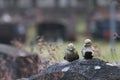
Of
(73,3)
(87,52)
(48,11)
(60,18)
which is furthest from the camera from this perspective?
(73,3)

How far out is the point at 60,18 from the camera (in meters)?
34.3

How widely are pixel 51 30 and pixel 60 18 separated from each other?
5118 millimetres

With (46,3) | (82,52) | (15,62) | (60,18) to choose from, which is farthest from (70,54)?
(46,3)

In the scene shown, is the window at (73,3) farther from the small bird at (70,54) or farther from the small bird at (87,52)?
the small bird at (87,52)

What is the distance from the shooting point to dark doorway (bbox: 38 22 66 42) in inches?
1113

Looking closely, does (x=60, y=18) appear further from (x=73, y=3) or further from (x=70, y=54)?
(x=70, y=54)

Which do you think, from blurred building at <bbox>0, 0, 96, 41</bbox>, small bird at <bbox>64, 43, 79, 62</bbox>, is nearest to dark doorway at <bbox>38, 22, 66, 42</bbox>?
blurred building at <bbox>0, 0, 96, 41</bbox>

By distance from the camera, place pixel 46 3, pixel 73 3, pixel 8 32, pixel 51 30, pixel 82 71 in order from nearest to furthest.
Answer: pixel 82 71
pixel 8 32
pixel 51 30
pixel 73 3
pixel 46 3

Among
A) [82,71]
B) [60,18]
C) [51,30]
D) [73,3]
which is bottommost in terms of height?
[82,71]

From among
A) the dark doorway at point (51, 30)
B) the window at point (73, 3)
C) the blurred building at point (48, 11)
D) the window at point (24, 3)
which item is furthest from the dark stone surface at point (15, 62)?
the window at point (73, 3)

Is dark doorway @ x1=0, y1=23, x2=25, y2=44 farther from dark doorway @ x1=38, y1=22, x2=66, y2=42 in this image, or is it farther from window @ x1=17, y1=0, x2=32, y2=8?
window @ x1=17, y1=0, x2=32, y2=8

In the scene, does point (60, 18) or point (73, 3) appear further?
point (73, 3)

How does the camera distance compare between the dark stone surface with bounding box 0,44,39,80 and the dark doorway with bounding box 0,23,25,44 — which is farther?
the dark doorway with bounding box 0,23,25,44

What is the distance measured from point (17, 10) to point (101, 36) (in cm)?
776
